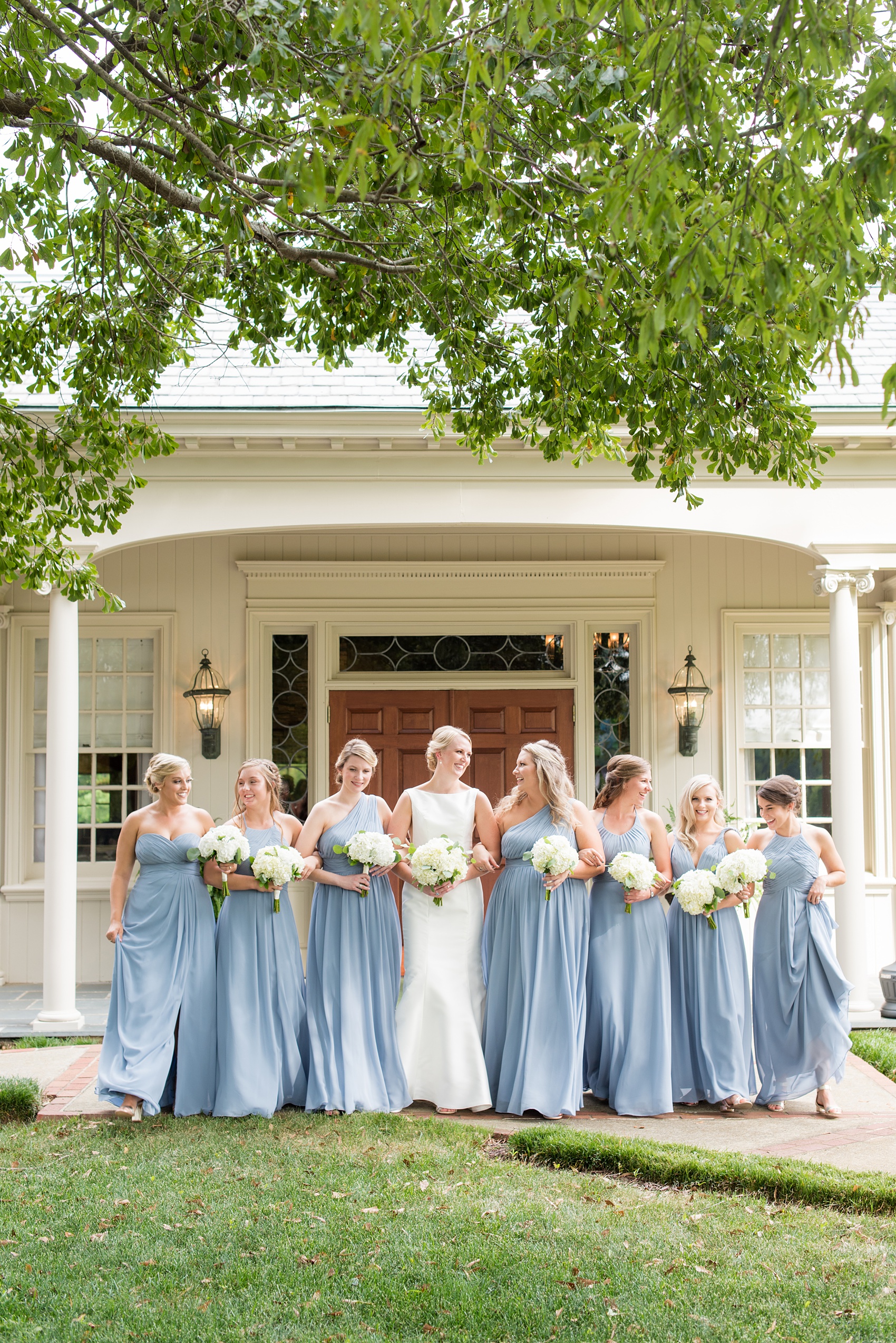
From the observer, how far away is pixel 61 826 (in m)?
8.16

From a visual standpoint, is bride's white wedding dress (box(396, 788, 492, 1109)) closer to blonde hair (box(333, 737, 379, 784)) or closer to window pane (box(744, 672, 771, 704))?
blonde hair (box(333, 737, 379, 784))

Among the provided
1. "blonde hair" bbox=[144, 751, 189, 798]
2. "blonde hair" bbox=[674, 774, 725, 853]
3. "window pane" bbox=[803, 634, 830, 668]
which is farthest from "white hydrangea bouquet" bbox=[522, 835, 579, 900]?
"window pane" bbox=[803, 634, 830, 668]

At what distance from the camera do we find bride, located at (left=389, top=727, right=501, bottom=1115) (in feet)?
20.2

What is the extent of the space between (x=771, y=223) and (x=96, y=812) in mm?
8156

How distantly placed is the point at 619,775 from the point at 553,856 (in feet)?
2.32

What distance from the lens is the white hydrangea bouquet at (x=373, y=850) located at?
6.05 m

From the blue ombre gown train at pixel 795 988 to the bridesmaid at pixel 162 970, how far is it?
2.98m

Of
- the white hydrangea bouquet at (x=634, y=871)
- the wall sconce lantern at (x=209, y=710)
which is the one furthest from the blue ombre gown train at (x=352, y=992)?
the wall sconce lantern at (x=209, y=710)

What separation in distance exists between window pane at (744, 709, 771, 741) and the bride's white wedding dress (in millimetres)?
4669

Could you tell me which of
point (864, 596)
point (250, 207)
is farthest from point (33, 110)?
point (864, 596)

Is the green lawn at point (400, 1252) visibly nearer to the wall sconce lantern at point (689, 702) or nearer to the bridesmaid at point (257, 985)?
the bridesmaid at point (257, 985)

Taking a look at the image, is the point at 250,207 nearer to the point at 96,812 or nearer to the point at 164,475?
the point at 164,475

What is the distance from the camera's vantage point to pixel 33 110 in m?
4.45

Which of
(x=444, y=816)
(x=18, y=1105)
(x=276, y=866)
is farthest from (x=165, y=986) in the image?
(x=444, y=816)
